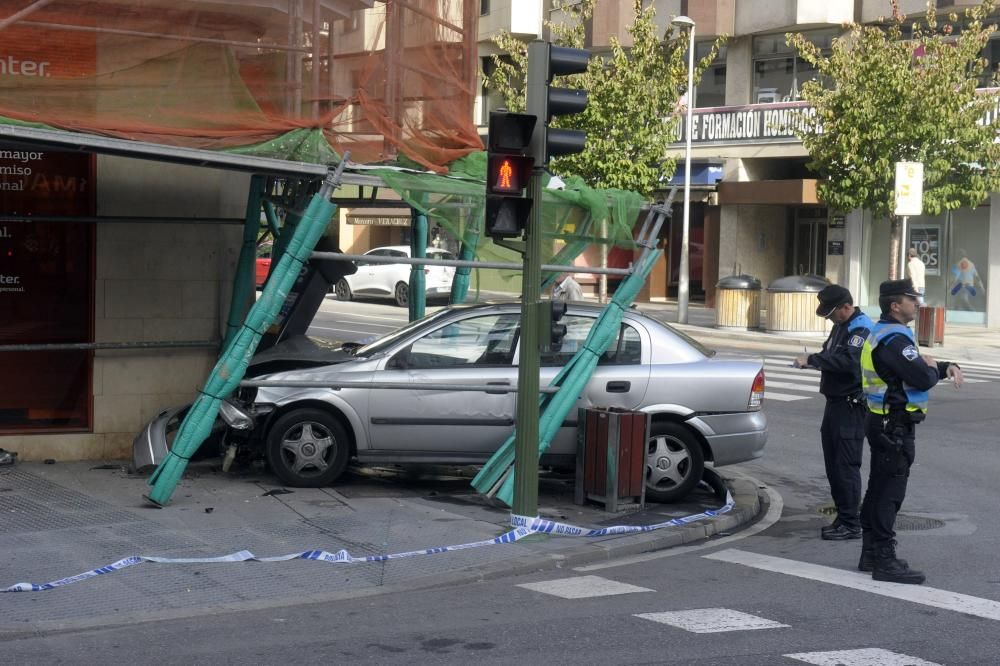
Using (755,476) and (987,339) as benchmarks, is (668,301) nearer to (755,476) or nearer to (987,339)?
(987,339)

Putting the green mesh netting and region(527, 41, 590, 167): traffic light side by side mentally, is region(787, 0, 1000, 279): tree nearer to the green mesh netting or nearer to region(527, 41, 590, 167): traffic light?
the green mesh netting

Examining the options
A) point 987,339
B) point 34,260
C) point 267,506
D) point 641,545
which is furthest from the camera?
point 987,339

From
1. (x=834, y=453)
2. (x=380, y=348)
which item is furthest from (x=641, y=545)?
(x=380, y=348)

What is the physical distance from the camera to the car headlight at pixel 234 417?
9828mm

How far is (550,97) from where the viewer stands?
8.49 metres

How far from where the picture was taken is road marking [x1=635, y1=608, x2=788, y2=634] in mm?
6469

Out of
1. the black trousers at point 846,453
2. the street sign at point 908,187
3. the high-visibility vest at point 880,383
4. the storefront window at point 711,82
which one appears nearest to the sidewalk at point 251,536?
the black trousers at point 846,453

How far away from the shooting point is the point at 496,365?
1005cm

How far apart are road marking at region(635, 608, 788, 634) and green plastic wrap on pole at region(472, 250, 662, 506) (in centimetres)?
274

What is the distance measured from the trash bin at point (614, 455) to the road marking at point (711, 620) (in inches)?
104

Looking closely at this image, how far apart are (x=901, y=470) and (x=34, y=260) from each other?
7.54m

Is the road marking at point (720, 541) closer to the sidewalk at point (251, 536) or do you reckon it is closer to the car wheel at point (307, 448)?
the sidewalk at point (251, 536)

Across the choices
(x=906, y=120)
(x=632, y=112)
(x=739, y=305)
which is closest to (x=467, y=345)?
(x=739, y=305)

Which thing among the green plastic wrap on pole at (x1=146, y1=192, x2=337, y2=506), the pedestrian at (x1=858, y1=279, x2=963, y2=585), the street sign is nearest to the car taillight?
the pedestrian at (x1=858, y1=279, x2=963, y2=585)
